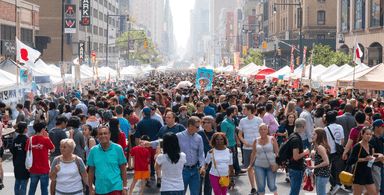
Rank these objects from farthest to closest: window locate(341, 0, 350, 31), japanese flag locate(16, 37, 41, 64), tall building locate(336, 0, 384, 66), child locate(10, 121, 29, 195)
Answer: window locate(341, 0, 350, 31) → tall building locate(336, 0, 384, 66) → japanese flag locate(16, 37, 41, 64) → child locate(10, 121, 29, 195)

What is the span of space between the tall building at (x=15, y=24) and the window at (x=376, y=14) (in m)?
31.8

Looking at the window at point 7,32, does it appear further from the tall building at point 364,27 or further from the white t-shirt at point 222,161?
the white t-shirt at point 222,161

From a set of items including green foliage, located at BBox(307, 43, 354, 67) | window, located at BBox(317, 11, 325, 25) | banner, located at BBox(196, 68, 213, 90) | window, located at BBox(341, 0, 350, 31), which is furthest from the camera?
window, located at BBox(317, 11, 325, 25)

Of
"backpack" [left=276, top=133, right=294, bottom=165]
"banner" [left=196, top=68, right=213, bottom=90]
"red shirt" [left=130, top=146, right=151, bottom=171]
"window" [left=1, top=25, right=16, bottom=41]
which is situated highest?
"window" [left=1, top=25, right=16, bottom=41]

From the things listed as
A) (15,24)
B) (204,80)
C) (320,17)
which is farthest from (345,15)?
(15,24)

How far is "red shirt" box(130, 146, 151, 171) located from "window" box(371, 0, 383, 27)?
36005mm

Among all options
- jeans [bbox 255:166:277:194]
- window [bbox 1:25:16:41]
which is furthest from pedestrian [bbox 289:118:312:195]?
window [bbox 1:25:16:41]

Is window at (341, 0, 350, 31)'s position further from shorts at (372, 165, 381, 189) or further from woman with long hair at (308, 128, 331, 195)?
woman with long hair at (308, 128, 331, 195)

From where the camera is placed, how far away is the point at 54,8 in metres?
65.3

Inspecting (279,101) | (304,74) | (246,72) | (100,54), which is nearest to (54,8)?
(100,54)

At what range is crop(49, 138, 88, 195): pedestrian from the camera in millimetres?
6344

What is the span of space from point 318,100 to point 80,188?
10.4 meters

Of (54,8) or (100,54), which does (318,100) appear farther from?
(100,54)

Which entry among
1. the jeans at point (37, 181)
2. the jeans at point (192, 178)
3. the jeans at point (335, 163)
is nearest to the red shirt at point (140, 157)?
the jeans at point (192, 178)
